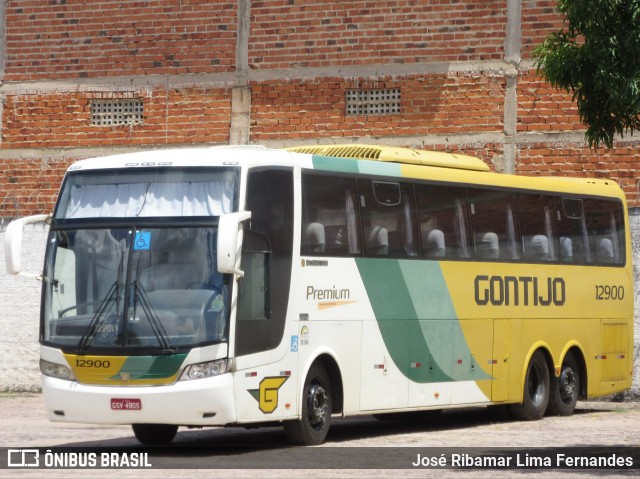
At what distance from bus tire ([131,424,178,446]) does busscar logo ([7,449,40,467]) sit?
1.41 meters

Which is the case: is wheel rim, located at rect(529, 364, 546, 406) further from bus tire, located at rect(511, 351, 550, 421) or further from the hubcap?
the hubcap

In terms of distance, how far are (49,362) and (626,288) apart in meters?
9.85

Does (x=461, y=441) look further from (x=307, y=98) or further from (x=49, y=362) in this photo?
(x=307, y=98)

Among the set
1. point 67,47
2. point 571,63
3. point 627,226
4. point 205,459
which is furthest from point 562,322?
point 67,47

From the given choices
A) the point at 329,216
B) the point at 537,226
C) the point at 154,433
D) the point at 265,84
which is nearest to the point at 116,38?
the point at 265,84

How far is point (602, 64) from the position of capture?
13.7m

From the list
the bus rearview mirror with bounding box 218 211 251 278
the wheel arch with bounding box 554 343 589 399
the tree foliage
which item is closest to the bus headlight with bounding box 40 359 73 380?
the bus rearview mirror with bounding box 218 211 251 278

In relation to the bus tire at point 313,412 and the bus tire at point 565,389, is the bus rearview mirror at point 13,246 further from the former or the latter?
the bus tire at point 565,389

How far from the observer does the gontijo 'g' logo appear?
14.1 metres

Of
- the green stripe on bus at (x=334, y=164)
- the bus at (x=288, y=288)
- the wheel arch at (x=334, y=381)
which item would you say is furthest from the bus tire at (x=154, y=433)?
the green stripe on bus at (x=334, y=164)

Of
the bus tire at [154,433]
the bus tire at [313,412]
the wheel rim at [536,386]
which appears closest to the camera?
the bus tire at [313,412]

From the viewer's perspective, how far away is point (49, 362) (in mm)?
14281

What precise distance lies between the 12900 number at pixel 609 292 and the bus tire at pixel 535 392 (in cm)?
156

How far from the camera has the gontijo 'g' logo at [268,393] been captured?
46.4 feet
